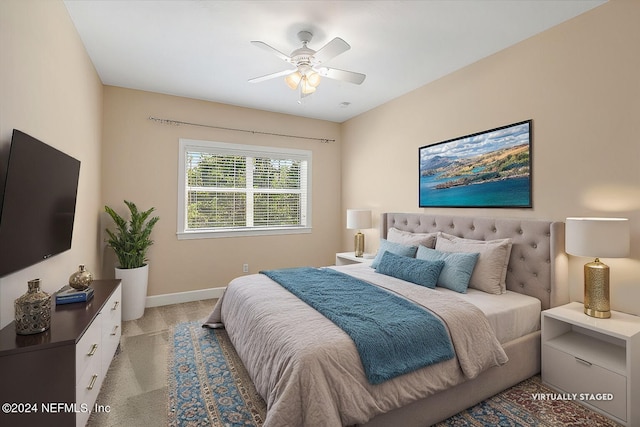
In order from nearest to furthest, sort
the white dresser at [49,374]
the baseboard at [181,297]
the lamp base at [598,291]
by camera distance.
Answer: the white dresser at [49,374] < the lamp base at [598,291] < the baseboard at [181,297]

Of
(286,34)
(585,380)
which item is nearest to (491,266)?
(585,380)

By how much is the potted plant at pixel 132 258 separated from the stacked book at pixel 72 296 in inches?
51.9

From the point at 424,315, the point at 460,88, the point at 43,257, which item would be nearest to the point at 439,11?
the point at 460,88

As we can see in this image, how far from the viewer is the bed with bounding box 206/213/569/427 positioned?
1.53 metres

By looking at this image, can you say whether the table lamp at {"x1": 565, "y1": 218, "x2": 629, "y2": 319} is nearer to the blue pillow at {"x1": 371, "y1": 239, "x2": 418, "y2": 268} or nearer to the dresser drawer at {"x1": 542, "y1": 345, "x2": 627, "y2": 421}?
the dresser drawer at {"x1": 542, "y1": 345, "x2": 627, "y2": 421}

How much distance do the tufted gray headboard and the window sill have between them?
2622 mm

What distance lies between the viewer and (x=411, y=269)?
2.86m

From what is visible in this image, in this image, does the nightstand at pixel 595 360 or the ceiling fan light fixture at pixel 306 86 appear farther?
the ceiling fan light fixture at pixel 306 86

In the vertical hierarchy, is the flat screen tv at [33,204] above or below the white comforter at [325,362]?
above

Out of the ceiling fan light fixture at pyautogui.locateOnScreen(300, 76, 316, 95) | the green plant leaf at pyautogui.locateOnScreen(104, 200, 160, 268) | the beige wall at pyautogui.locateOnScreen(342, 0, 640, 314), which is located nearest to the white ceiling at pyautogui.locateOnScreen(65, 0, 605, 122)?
the beige wall at pyautogui.locateOnScreen(342, 0, 640, 314)

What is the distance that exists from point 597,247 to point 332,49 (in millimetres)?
2286

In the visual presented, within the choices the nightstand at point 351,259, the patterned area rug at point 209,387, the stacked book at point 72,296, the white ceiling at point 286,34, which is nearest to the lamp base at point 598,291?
the white ceiling at point 286,34

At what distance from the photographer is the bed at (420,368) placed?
60.1 inches

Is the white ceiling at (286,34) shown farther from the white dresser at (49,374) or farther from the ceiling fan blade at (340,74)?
the white dresser at (49,374)
